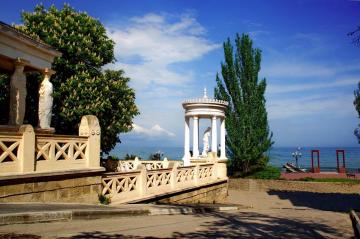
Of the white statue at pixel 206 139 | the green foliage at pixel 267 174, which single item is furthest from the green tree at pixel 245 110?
the white statue at pixel 206 139

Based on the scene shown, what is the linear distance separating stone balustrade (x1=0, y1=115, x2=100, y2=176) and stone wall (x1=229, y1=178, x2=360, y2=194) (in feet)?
81.8

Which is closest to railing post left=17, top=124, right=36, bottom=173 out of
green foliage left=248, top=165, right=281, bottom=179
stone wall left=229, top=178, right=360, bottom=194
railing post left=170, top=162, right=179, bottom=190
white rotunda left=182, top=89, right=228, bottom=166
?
railing post left=170, top=162, right=179, bottom=190

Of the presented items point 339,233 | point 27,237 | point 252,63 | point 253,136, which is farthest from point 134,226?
point 252,63

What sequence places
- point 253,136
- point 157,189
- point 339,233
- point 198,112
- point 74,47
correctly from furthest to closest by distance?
point 253,136, point 198,112, point 74,47, point 157,189, point 339,233

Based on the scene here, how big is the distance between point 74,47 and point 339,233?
1879cm

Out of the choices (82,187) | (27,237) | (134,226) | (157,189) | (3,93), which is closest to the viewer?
(27,237)

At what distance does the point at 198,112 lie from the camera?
85.8ft

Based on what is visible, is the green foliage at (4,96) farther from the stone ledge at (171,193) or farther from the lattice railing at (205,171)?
the stone ledge at (171,193)

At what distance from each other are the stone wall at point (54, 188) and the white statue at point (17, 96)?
4.01m

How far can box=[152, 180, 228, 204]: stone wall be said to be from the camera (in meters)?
15.4

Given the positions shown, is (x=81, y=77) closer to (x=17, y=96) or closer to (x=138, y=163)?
(x=138, y=163)

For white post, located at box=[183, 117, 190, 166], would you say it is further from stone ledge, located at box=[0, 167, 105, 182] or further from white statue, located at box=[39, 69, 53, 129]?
stone ledge, located at box=[0, 167, 105, 182]

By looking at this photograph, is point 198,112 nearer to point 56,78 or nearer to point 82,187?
point 56,78

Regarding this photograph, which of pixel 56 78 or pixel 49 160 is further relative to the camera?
pixel 56 78
